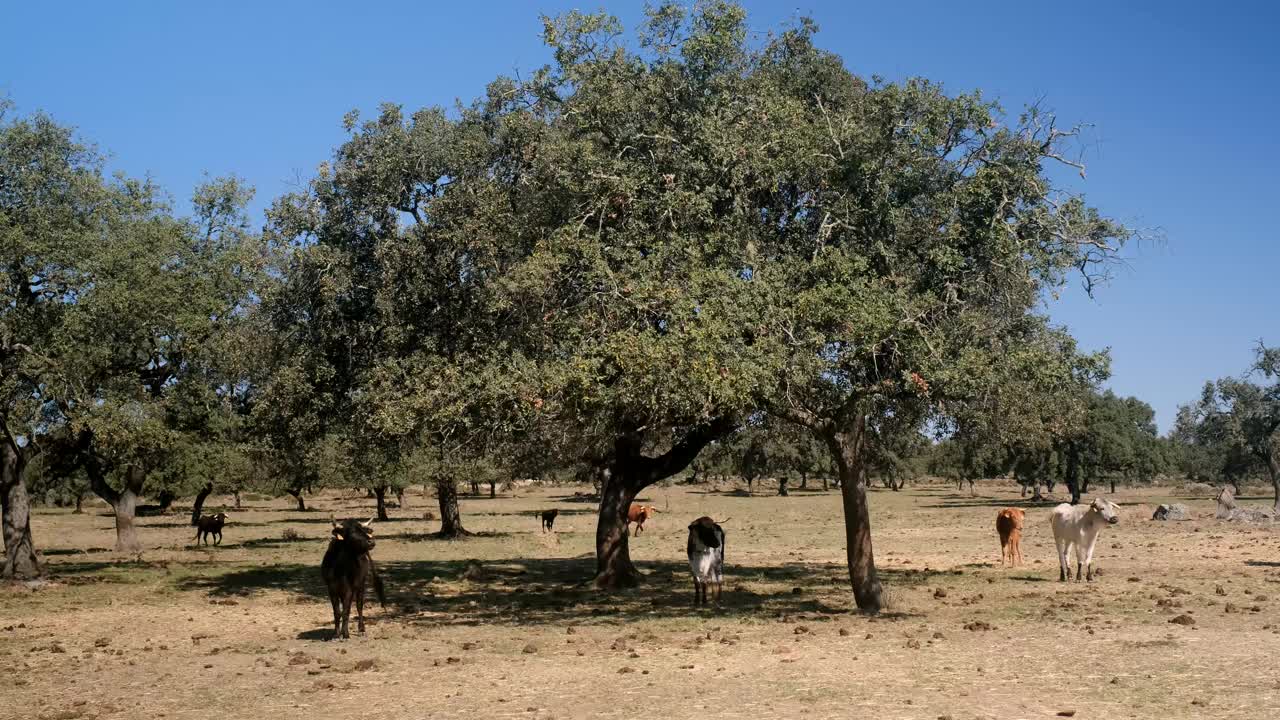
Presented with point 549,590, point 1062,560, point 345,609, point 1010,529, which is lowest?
point 549,590

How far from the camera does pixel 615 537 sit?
1026 inches

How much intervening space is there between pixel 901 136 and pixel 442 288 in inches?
437

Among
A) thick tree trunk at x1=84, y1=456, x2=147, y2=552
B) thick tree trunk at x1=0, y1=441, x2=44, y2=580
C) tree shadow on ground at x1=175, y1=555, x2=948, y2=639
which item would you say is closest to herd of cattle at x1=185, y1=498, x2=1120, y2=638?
tree shadow on ground at x1=175, y1=555, x2=948, y2=639

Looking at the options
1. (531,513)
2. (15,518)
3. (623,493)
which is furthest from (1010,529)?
(531,513)

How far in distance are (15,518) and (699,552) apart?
58.8 ft

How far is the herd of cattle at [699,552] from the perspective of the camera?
18156 mm

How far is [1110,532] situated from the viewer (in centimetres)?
4156

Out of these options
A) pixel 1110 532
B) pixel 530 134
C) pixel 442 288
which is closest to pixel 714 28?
pixel 530 134

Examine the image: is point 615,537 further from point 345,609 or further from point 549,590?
point 345,609

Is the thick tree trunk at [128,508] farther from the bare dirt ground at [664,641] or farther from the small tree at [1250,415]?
the small tree at [1250,415]

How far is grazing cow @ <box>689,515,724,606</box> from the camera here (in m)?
22.2

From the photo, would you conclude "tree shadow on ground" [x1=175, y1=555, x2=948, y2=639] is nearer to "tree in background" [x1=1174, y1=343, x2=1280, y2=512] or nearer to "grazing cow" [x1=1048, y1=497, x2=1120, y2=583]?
"grazing cow" [x1=1048, y1=497, x2=1120, y2=583]

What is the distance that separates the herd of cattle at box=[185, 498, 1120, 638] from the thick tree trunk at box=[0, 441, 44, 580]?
9724mm

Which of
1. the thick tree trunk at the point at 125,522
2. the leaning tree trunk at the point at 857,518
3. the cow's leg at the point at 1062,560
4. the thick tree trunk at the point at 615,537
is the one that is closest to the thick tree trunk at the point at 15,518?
the thick tree trunk at the point at 125,522
